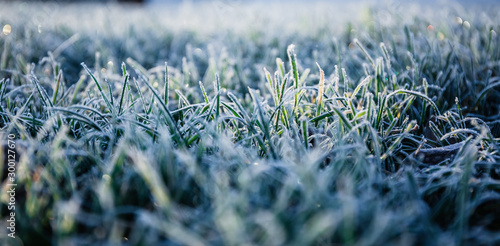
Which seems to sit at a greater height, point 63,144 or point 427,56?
point 427,56

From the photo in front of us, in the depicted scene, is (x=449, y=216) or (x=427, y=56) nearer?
(x=449, y=216)

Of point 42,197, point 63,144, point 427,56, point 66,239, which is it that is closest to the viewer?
point 66,239

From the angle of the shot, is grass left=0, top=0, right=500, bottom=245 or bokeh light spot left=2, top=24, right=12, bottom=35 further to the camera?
bokeh light spot left=2, top=24, right=12, bottom=35

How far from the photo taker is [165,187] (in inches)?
30.0

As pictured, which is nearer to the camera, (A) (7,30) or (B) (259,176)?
(B) (259,176)

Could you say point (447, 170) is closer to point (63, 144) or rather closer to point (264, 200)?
point (264, 200)

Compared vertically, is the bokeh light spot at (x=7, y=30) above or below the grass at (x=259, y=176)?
above

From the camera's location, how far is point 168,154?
0.79 m

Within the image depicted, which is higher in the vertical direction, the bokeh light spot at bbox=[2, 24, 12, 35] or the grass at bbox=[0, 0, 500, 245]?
the bokeh light spot at bbox=[2, 24, 12, 35]

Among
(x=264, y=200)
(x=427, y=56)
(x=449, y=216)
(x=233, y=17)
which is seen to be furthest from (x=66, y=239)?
(x=233, y=17)

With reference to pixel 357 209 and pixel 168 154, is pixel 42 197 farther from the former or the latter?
pixel 357 209

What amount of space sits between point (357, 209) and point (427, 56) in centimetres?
109

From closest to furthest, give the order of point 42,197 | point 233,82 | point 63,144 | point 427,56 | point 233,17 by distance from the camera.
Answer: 1. point 42,197
2. point 63,144
3. point 427,56
4. point 233,82
5. point 233,17

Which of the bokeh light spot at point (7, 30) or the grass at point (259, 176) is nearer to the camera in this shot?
the grass at point (259, 176)
